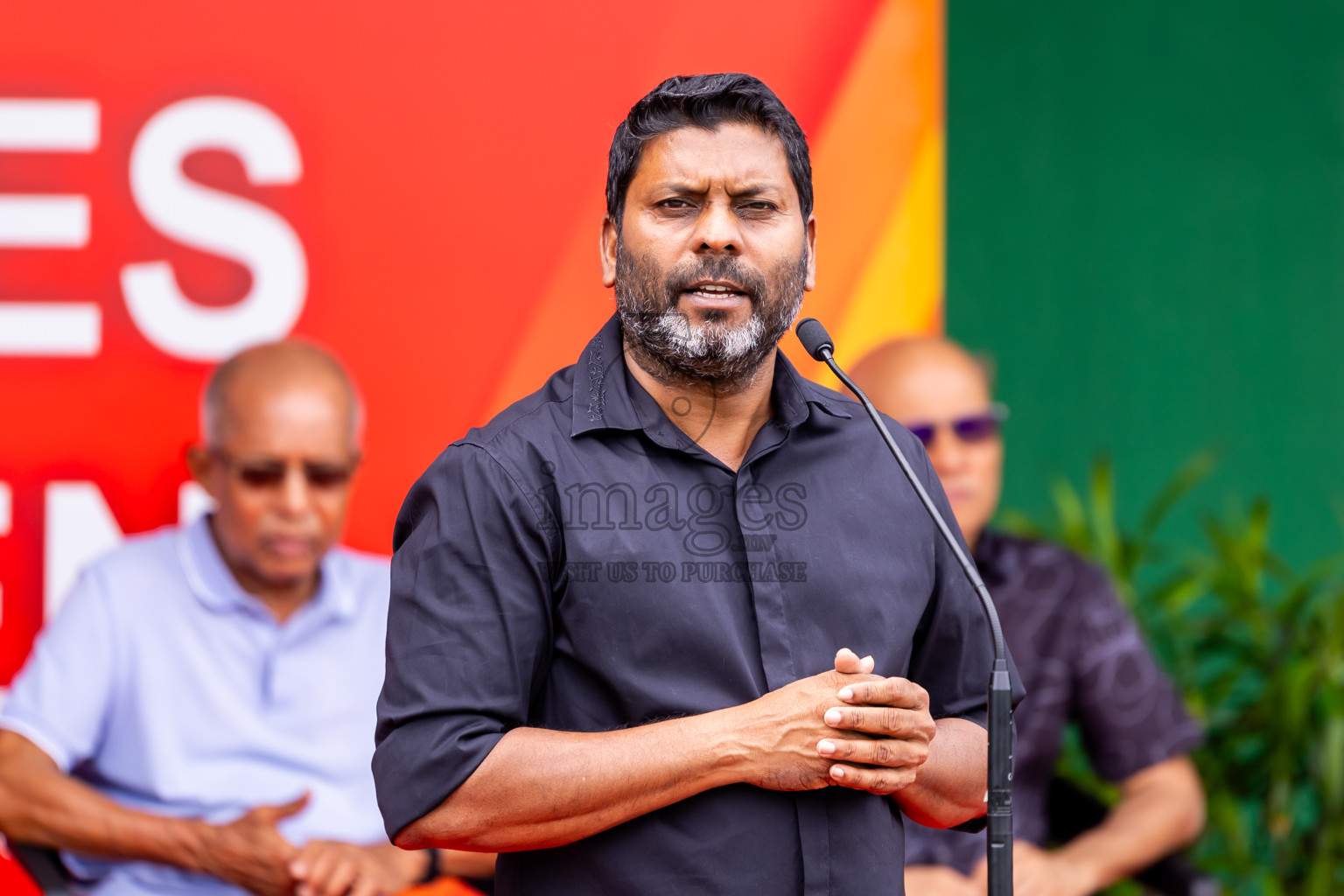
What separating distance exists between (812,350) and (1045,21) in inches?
138

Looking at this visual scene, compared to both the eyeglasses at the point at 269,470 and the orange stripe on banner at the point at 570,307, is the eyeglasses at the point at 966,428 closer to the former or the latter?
the orange stripe on banner at the point at 570,307

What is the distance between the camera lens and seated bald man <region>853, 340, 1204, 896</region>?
2.89m

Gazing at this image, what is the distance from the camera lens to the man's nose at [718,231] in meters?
1.51

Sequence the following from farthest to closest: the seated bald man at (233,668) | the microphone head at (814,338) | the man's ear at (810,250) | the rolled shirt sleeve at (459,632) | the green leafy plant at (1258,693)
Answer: the green leafy plant at (1258,693), the seated bald man at (233,668), the man's ear at (810,250), the microphone head at (814,338), the rolled shirt sleeve at (459,632)

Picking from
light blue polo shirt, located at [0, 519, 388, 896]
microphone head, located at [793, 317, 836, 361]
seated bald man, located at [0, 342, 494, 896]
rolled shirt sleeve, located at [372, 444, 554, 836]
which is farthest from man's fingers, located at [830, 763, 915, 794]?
light blue polo shirt, located at [0, 519, 388, 896]

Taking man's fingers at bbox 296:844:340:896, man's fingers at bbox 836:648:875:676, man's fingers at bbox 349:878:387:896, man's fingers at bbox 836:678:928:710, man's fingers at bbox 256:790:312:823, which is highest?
man's fingers at bbox 836:648:875:676

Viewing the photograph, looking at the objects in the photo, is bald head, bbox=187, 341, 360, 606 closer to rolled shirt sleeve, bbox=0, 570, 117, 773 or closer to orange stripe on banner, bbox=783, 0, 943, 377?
rolled shirt sleeve, bbox=0, 570, 117, 773

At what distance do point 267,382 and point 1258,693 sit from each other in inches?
114

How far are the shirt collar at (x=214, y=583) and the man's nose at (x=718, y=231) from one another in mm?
1702

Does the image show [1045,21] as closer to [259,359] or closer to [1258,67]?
[1258,67]

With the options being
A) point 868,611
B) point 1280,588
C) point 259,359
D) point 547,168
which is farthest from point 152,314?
point 1280,588

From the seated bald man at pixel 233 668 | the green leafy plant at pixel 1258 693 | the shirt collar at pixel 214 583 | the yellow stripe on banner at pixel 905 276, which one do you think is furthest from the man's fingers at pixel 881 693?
the green leafy plant at pixel 1258 693

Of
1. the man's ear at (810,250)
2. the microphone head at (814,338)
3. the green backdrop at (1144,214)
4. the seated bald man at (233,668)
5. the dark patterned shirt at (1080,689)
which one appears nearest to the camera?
the microphone head at (814,338)

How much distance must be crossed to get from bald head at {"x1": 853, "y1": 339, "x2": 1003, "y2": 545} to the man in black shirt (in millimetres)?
1327
